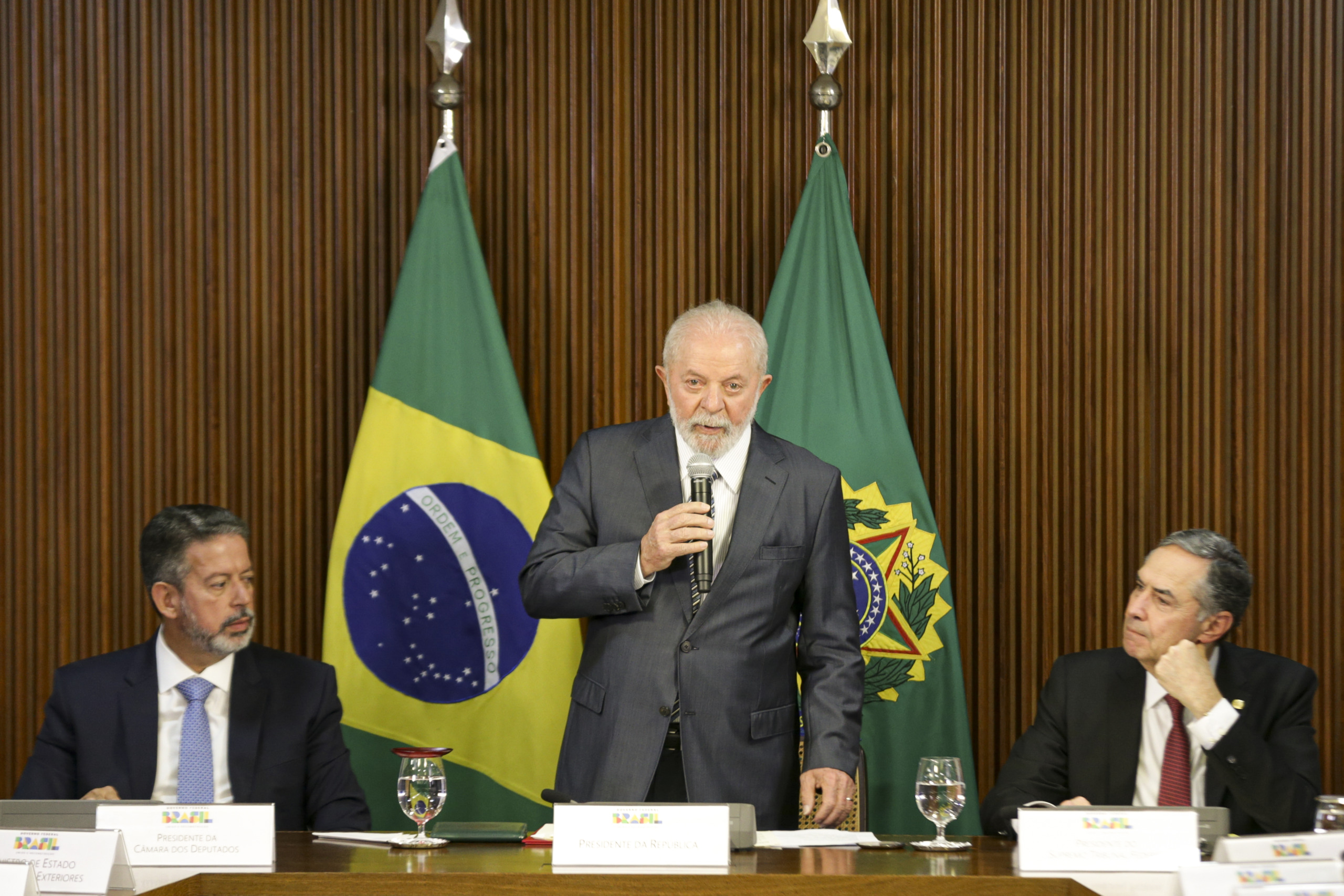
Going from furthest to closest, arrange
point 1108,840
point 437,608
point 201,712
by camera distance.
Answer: point 437,608, point 201,712, point 1108,840

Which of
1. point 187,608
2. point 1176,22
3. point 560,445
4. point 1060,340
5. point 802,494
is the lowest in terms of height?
point 187,608

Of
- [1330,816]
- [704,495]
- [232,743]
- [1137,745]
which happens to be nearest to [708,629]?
[704,495]

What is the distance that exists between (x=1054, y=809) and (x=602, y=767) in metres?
0.94

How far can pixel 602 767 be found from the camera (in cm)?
246

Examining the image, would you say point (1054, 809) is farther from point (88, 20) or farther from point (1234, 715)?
point (88, 20)

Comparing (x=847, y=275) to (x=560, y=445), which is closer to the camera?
(x=847, y=275)

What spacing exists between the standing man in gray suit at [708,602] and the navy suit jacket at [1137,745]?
40 cm

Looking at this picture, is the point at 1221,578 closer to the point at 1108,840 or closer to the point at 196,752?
the point at 1108,840

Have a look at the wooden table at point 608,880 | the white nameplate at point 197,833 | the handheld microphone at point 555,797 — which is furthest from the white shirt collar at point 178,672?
the handheld microphone at point 555,797

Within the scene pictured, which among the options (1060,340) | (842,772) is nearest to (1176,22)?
(1060,340)

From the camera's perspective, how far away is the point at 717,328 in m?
2.59

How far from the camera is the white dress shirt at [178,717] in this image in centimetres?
262

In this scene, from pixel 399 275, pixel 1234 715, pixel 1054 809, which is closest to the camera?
pixel 1054 809

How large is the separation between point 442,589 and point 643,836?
5.52 feet
